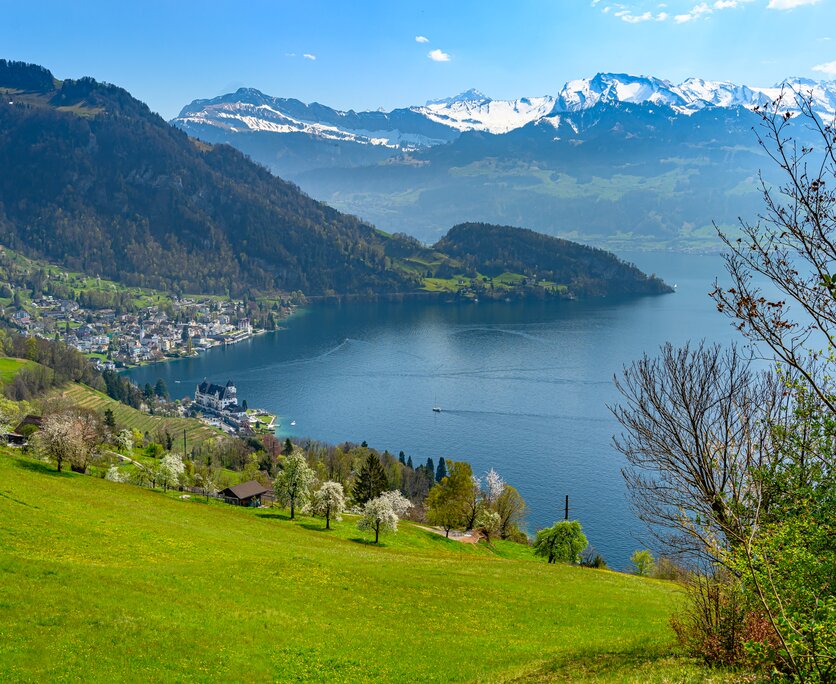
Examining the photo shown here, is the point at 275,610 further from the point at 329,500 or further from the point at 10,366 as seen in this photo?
the point at 10,366

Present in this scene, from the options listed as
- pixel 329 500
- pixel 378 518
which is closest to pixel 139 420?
pixel 329 500

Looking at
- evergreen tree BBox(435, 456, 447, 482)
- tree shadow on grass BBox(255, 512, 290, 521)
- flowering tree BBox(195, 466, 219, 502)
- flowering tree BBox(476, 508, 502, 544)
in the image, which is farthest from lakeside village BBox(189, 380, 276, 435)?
tree shadow on grass BBox(255, 512, 290, 521)

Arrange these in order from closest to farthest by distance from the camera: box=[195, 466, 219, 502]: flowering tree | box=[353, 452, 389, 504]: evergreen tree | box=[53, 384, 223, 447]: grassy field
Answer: box=[353, 452, 389, 504]: evergreen tree, box=[195, 466, 219, 502]: flowering tree, box=[53, 384, 223, 447]: grassy field

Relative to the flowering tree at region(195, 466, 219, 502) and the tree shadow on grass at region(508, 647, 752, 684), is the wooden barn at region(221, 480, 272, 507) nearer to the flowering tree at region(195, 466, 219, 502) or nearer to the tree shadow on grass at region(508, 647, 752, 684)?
the flowering tree at region(195, 466, 219, 502)

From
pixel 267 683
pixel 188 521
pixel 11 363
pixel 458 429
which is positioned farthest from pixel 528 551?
pixel 11 363

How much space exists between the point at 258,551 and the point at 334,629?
14.1m

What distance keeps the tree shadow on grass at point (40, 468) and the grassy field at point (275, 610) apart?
7.93m

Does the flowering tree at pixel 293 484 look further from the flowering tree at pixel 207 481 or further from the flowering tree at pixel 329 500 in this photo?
the flowering tree at pixel 207 481

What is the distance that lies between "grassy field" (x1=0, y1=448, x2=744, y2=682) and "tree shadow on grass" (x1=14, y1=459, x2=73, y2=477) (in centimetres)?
793

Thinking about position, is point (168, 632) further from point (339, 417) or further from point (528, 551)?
point (339, 417)

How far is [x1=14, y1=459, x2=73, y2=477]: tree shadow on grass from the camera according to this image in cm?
5043

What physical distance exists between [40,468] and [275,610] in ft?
125

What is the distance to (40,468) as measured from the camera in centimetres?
5216

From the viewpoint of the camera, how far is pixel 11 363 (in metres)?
151
